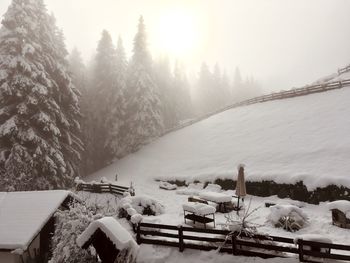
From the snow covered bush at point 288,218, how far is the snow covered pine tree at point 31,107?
1623cm

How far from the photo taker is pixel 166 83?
64875 mm

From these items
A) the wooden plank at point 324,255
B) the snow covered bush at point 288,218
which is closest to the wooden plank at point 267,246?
the wooden plank at point 324,255

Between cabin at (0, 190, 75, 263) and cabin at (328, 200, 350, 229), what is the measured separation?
12.6 meters

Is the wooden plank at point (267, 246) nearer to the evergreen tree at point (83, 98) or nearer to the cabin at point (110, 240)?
the cabin at point (110, 240)

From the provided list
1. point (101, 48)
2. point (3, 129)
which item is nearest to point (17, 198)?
point (3, 129)

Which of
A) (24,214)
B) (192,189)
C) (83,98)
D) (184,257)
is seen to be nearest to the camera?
(184,257)

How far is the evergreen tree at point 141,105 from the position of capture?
146ft

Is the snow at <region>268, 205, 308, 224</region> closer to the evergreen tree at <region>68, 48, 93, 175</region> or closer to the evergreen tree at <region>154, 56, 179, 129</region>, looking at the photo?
the evergreen tree at <region>68, 48, 93, 175</region>

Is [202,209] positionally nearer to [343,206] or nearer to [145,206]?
[145,206]

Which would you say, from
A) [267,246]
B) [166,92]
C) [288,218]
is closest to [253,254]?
[267,246]

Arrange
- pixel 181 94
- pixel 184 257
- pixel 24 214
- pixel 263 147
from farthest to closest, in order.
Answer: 1. pixel 181 94
2. pixel 263 147
3. pixel 24 214
4. pixel 184 257

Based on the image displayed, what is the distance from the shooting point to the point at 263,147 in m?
30.1

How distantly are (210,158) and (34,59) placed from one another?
1660 cm

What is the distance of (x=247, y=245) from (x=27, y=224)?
1018 centimetres
